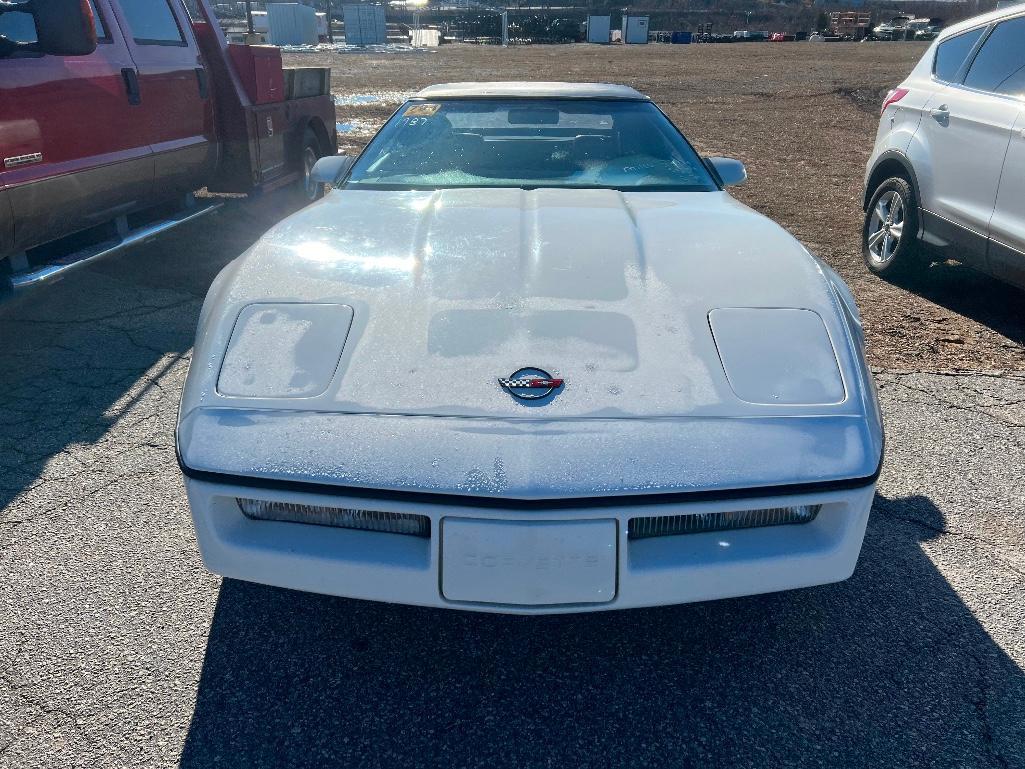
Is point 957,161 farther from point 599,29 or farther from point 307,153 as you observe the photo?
point 599,29

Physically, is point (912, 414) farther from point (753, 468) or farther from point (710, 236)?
point (753, 468)

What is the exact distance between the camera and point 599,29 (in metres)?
55.7

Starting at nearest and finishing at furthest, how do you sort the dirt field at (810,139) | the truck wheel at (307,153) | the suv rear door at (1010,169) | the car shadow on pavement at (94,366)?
1. the car shadow on pavement at (94,366)
2. the suv rear door at (1010,169)
3. the dirt field at (810,139)
4. the truck wheel at (307,153)

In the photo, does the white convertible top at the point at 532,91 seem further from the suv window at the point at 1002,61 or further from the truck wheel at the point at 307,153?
the truck wheel at the point at 307,153

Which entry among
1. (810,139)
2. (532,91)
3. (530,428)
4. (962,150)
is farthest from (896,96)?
(810,139)

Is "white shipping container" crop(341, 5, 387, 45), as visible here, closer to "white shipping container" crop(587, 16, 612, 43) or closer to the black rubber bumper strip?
"white shipping container" crop(587, 16, 612, 43)

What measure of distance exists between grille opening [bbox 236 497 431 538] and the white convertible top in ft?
8.00

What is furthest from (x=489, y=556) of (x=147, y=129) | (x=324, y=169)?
(x=147, y=129)

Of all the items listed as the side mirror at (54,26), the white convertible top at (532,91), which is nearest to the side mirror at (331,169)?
the white convertible top at (532,91)

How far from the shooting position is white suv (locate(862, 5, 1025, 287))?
167 inches

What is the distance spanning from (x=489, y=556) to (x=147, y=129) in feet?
14.1

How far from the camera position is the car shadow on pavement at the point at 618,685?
6.19ft

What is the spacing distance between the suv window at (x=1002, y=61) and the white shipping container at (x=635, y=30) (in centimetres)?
5494

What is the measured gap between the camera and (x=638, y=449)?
183cm
